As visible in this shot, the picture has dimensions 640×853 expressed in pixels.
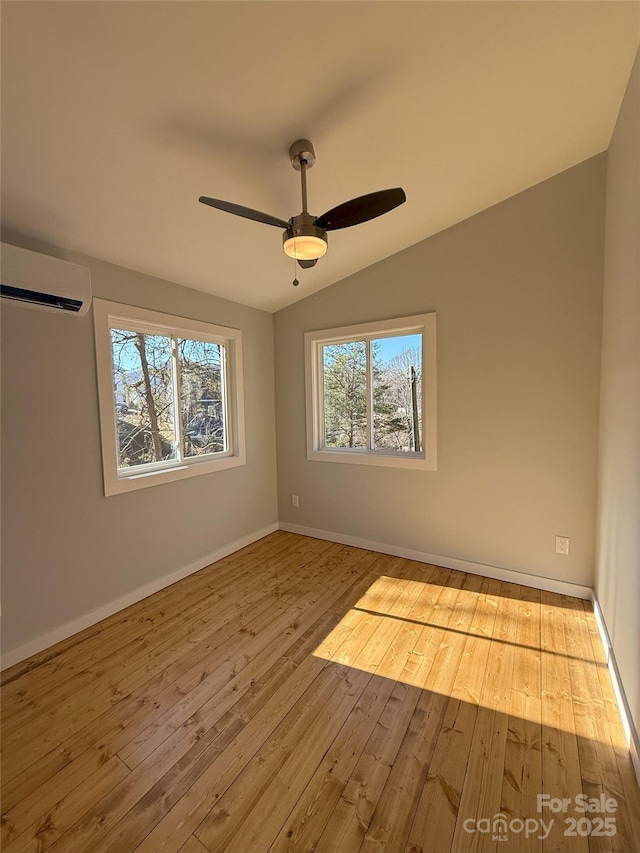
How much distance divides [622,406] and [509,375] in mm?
984

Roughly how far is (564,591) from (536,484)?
802 mm

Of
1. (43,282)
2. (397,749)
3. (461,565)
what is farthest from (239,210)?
(461,565)

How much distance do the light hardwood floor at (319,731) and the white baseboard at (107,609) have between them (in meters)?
0.06

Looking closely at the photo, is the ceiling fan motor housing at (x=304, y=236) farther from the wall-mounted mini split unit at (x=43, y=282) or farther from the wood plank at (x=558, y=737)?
the wood plank at (x=558, y=737)

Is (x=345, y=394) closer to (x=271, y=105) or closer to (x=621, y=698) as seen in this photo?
(x=271, y=105)

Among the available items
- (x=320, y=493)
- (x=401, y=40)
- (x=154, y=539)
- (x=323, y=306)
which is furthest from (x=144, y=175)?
(x=320, y=493)

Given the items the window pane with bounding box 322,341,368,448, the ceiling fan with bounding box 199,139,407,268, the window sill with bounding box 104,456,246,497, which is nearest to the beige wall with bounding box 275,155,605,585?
the window pane with bounding box 322,341,368,448

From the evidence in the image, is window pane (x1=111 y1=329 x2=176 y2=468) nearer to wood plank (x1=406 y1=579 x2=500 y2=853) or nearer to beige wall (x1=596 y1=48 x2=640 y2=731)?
wood plank (x1=406 y1=579 x2=500 y2=853)

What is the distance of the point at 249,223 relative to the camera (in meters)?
2.33

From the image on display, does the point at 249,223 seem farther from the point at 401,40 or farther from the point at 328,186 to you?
the point at 401,40

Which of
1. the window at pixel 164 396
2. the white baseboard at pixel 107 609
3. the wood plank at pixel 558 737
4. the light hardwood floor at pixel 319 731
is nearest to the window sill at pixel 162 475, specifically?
the window at pixel 164 396

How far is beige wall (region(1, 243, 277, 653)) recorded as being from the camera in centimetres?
202

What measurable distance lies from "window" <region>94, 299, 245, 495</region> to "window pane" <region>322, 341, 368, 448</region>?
2.99 ft

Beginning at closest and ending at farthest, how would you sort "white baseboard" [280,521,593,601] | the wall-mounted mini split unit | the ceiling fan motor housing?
the ceiling fan motor housing → the wall-mounted mini split unit → "white baseboard" [280,521,593,601]
